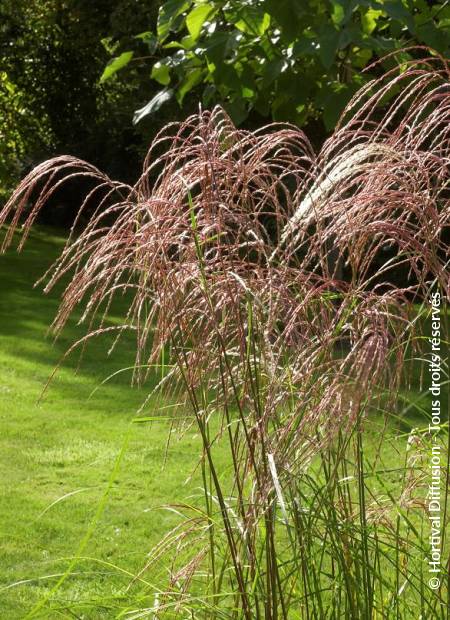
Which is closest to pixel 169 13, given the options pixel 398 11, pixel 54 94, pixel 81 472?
pixel 398 11

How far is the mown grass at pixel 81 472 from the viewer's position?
11.6ft

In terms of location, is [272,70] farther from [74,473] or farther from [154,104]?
[74,473]

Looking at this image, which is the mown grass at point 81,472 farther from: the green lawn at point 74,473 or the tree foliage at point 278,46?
the tree foliage at point 278,46

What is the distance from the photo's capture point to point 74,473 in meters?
4.88

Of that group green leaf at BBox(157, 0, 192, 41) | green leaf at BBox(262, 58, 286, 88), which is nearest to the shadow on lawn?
green leaf at BBox(157, 0, 192, 41)

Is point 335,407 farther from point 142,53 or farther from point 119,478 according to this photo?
point 142,53

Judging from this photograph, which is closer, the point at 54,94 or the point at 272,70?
the point at 272,70

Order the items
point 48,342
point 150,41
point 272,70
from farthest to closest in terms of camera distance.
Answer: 1. point 48,342
2. point 150,41
3. point 272,70

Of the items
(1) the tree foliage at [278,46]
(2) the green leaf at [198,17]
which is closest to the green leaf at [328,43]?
(1) the tree foliage at [278,46]

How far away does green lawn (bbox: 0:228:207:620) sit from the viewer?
144 inches

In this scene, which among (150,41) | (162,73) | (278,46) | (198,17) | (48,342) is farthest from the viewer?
(48,342)

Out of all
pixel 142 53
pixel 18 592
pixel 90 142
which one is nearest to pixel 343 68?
pixel 18 592

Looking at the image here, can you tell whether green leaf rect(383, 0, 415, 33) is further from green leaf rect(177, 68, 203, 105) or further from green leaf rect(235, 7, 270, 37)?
green leaf rect(177, 68, 203, 105)

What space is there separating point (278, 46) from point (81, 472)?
2515mm
